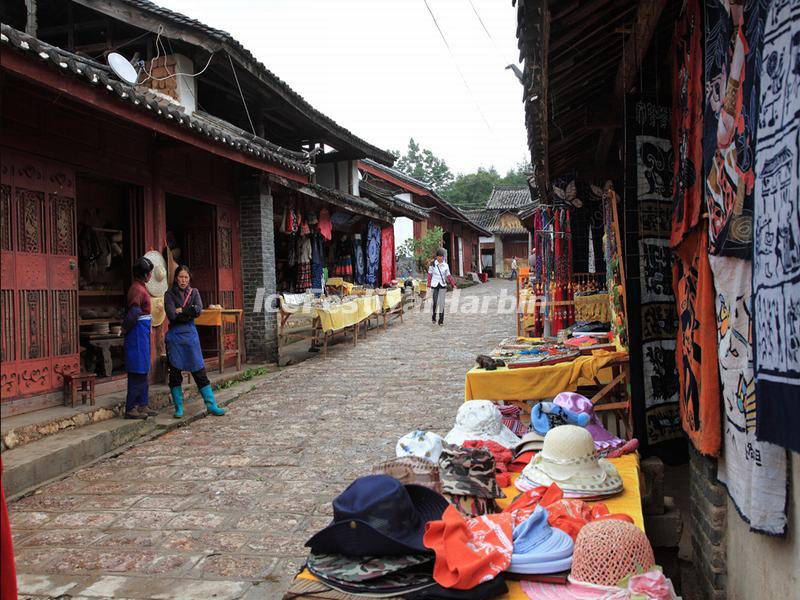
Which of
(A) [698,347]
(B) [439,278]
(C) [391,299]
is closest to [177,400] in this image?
(A) [698,347]

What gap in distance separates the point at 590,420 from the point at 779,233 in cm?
267

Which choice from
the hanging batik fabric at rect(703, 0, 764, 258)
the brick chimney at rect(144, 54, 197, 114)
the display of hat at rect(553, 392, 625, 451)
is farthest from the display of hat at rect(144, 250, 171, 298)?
the hanging batik fabric at rect(703, 0, 764, 258)

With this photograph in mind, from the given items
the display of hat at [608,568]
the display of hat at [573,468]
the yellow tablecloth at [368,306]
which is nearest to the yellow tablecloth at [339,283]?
the yellow tablecloth at [368,306]

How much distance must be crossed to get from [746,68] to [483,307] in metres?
18.6

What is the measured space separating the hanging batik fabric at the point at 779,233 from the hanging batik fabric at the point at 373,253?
16532 mm

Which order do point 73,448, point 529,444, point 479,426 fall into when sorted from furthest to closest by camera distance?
point 73,448
point 479,426
point 529,444

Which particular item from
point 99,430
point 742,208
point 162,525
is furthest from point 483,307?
point 742,208

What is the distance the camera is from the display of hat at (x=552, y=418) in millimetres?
4277

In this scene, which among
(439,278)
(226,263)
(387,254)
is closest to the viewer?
(226,263)

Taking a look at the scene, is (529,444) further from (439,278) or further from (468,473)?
(439,278)

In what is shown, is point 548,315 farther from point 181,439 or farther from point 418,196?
point 418,196

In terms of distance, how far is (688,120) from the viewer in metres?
3.46

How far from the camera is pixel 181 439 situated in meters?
6.76

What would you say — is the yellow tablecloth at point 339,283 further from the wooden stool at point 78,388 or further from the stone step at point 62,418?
the wooden stool at point 78,388
